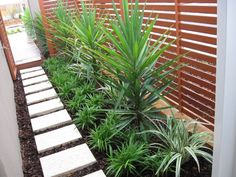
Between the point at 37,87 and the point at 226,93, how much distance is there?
3697mm

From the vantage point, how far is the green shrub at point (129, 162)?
1.91 m

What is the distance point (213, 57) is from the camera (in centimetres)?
210

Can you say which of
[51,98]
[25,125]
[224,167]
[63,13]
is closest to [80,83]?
[51,98]

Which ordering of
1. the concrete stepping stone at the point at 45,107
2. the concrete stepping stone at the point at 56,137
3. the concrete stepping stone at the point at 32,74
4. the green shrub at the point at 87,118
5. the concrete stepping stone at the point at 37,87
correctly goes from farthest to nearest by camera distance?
the concrete stepping stone at the point at 32,74
the concrete stepping stone at the point at 37,87
the concrete stepping stone at the point at 45,107
the green shrub at the point at 87,118
the concrete stepping stone at the point at 56,137

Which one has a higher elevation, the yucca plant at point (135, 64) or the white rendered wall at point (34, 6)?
the white rendered wall at point (34, 6)

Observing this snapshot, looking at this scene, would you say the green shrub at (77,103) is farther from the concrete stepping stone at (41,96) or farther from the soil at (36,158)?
the concrete stepping stone at (41,96)

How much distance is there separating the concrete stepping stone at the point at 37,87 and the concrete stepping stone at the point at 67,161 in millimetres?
2001

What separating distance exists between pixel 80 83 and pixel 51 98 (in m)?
0.48

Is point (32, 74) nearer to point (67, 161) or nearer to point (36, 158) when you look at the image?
point (36, 158)

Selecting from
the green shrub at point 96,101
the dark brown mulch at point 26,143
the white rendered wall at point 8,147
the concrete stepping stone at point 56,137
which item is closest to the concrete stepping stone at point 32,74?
the dark brown mulch at point 26,143

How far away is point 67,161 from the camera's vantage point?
225 cm

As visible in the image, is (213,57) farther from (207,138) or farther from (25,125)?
(25,125)

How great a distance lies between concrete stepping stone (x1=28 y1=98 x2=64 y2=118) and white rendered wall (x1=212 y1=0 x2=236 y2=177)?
2458 millimetres

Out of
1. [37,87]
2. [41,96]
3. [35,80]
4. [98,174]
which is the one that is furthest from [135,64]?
[35,80]
